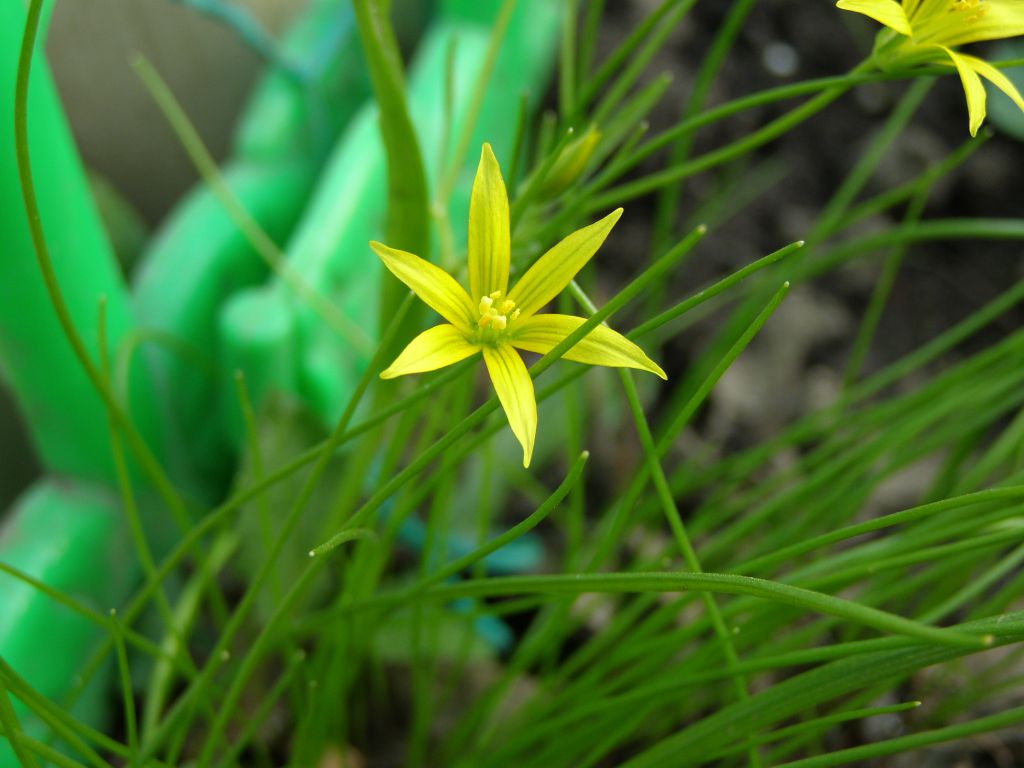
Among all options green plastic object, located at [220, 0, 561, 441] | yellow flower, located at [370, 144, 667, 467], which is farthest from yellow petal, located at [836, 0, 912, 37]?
green plastic object, located at [220, 0, 561, 441]

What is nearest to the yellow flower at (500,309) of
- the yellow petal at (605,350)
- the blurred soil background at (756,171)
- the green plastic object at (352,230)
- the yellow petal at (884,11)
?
the yellow petal at (605,350)

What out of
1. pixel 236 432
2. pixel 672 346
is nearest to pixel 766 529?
pixel 672 346

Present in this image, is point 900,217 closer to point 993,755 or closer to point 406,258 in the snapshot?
point 993,755

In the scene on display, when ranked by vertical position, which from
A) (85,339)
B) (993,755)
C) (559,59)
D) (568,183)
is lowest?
(993,755)

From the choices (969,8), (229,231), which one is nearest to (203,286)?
(229,231)

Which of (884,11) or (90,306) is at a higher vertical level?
(884,11)

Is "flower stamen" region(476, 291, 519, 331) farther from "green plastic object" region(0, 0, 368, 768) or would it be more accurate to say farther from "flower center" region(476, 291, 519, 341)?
"green plastic object" region(0, 0, 368, 768)

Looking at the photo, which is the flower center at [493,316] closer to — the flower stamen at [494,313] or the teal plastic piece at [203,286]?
the flower stamen at [494,313]

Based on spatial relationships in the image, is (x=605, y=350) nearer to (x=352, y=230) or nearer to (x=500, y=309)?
(x=500, y=309)
